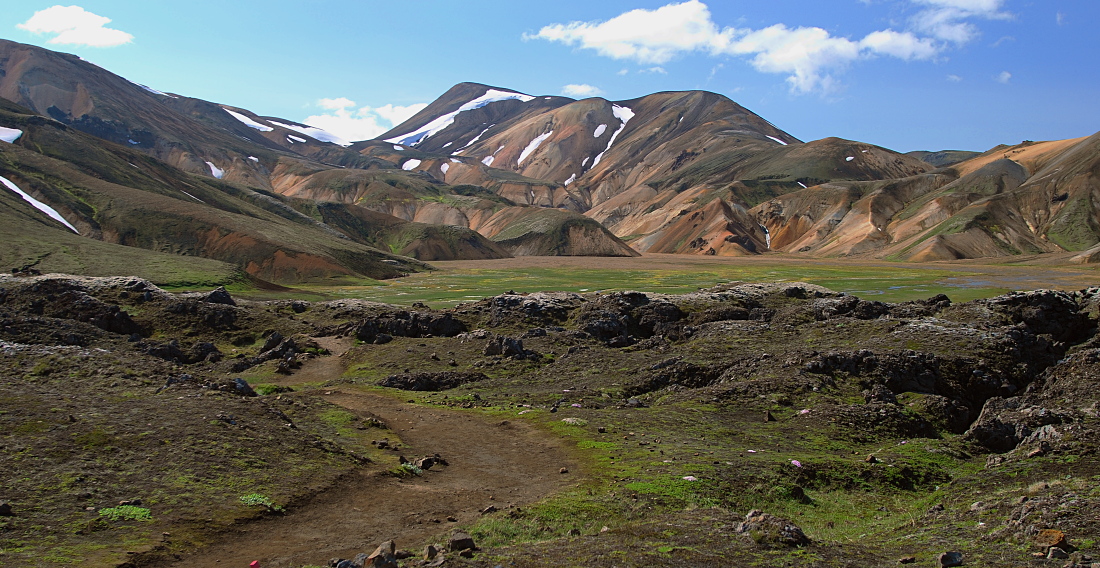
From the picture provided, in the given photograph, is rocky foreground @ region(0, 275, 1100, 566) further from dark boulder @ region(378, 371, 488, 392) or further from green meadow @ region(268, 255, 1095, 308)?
green meadow @ region(268, 255, 1095, 308)

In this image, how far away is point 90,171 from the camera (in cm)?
13888

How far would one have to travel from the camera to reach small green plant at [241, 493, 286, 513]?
15500 millimetres

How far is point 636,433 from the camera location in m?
23.3

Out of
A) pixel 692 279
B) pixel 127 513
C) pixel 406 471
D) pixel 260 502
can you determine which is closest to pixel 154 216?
pixel 692 279

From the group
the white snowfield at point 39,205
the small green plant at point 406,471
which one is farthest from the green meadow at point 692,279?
the small green plant at point 406,471

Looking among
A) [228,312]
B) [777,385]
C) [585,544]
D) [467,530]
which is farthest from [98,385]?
[228,312]

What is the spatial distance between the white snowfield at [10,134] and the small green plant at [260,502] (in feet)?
524

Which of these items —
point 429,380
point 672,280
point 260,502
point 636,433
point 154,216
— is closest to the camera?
point 260,502

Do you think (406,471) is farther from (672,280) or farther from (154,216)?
(154,216)

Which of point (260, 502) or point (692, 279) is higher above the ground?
point (692, 279)

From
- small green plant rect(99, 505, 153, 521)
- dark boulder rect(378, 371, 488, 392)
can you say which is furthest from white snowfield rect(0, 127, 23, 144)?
small green plant rect(99, 505, 153, 521)

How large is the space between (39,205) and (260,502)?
123 meters

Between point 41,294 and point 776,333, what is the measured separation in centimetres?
4318

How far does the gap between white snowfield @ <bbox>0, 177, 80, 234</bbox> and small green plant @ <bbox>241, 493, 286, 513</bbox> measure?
116 m
